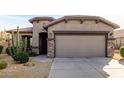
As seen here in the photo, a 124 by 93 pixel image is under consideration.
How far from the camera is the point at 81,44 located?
26.9m

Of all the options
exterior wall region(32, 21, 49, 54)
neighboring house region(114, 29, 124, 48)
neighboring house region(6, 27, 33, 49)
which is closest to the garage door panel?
exterior wall region(32, 21, 49, 54)

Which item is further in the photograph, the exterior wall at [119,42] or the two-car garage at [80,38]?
the exterior wall at [119,42]

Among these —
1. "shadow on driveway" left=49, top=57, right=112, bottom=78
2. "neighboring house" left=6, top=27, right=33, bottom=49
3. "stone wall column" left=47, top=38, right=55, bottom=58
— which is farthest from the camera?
"neighboring house" left=6, top=27, right=33, bottom=49

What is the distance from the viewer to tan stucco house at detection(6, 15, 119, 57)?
26453mm

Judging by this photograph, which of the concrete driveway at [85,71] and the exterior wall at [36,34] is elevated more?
the exterior wall at [36,34]

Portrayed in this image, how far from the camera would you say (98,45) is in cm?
2692

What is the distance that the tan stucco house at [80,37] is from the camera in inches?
1041

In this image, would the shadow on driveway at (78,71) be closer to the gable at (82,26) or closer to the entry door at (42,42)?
the gable at (82,26)

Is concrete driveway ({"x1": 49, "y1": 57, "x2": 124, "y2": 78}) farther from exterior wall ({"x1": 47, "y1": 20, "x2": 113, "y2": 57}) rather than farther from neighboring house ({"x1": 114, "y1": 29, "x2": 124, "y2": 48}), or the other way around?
neighboring house ({"x1": 114, "y1": 29, "x2": 124, "y2": 48})

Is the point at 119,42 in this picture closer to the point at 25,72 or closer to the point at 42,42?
the point at 42,42

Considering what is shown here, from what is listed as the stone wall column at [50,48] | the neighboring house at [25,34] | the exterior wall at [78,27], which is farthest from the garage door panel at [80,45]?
the neighboring house at [25,34]
